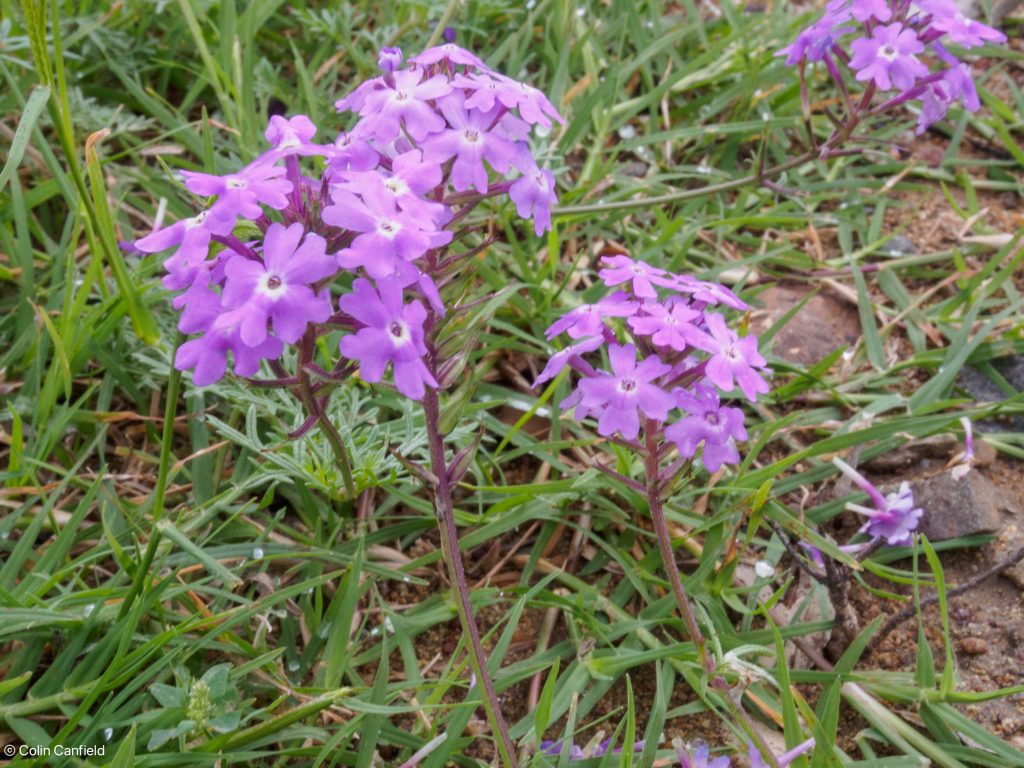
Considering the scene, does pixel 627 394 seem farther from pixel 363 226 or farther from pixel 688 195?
pixel 688 195

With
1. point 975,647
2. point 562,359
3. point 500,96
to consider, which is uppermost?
point 500,96

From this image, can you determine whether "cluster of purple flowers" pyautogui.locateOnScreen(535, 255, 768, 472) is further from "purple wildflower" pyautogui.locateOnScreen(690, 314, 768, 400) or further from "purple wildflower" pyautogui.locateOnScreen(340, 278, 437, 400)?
"purple wildflower" pyautogui.locateOnScreen(340, 278, 437, 400)

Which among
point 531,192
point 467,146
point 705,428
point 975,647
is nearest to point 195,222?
point 467,146

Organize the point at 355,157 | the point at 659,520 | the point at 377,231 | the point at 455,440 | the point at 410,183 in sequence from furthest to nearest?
1. the point at 455,440
2. the point at 659,520
3. the point at 355,157
4. the point at 410,183
5. the point at 377,231

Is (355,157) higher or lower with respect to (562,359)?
higher

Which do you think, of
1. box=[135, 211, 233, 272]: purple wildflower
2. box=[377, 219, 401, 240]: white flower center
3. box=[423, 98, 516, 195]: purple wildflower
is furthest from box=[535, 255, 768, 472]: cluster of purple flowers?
box=[135, 211, 233, 272]: purple wildflower

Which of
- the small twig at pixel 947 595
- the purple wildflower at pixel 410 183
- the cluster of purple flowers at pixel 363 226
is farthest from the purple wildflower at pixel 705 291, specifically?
the small twig at pixel 947 595

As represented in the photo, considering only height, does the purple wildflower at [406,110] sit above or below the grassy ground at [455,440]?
above

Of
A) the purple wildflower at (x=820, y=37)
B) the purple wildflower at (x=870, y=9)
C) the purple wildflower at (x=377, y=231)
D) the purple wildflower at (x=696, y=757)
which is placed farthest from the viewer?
the purple wildflower at (x=820, y=37)

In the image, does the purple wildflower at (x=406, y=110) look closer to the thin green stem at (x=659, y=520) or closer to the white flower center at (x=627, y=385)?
the white flower center at (x=627, y=385)
